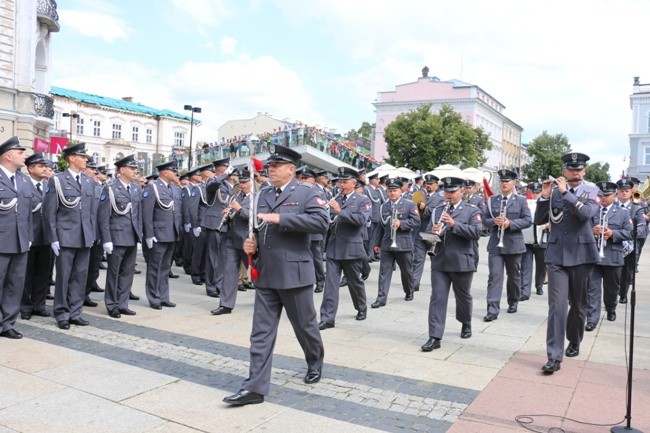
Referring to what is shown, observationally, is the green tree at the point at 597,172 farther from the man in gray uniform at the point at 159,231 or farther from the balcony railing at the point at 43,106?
the man in gray uniform at the point at 159,231

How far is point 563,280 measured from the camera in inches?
255

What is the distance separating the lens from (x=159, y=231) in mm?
9344

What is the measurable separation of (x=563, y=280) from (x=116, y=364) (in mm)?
4657

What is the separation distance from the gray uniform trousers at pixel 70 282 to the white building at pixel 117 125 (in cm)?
6626

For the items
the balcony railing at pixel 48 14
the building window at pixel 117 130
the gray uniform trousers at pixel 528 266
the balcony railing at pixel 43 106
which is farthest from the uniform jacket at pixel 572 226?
the building window at pixel 117 130

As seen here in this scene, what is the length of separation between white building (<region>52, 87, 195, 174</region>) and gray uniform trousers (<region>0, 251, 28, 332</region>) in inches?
2629

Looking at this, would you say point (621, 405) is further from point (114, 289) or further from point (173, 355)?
point (114, 289)

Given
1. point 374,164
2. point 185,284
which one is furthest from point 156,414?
point 374,164

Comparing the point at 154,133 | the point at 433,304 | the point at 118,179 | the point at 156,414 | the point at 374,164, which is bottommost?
the point at 156,414

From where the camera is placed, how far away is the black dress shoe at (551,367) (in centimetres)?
625

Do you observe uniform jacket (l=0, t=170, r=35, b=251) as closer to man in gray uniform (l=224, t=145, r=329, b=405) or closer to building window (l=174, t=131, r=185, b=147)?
man in gray uniform (l=224, t=145, r=329, b=405)

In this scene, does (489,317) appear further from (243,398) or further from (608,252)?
(243,398)

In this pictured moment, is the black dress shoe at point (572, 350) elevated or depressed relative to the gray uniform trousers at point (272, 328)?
depressed

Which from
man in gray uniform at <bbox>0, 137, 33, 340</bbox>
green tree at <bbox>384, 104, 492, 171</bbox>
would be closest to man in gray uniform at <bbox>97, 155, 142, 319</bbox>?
man in gray uniform at <bbox>0, 137, 33, 340</bbox>
